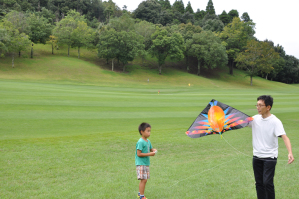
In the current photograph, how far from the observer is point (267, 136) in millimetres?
4742

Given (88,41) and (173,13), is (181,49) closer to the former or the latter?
(88,41)

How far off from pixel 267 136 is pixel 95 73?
178 ft

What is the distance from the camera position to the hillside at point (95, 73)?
50169 millimetres

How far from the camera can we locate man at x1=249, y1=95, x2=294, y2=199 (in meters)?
4.67

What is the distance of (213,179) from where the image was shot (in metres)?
6.38

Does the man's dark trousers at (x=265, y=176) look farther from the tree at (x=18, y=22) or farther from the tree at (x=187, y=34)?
the tree at (x=187, y=34)

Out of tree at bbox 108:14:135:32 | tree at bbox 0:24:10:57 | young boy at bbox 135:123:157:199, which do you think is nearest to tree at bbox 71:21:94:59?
tree at bbox 108:14:135:32

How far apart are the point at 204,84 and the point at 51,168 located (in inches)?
2199

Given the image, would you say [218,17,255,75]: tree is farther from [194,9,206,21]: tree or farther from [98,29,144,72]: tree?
[194,9,206,21]: tree

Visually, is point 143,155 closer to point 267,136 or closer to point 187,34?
point 267,136

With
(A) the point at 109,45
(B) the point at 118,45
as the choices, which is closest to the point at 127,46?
(B) the point at 118,45

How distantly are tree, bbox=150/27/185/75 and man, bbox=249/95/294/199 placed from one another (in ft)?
197

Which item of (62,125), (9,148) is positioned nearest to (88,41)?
(62,125)

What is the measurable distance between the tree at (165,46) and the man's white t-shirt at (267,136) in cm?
6001
